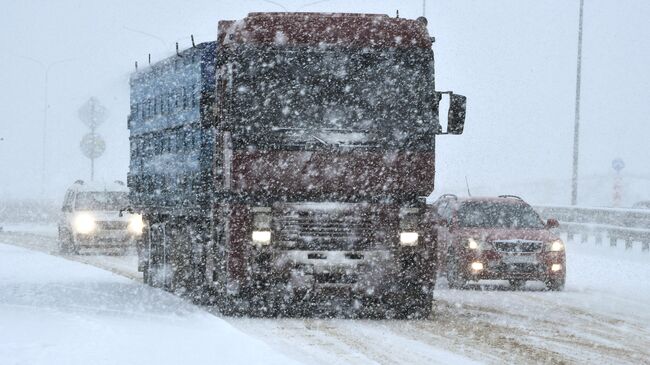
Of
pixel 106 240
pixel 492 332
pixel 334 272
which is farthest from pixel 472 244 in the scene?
pixel 106 240

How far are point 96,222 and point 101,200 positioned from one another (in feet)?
3.18

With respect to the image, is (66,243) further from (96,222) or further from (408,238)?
(408,238)

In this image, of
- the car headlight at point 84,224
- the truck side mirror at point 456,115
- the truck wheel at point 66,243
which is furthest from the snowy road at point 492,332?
the truck wheel at point 66,243

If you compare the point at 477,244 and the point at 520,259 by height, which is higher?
the point at 477,244

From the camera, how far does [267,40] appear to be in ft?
46.7

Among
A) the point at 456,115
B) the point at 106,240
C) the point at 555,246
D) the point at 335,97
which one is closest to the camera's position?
the point at 335,97

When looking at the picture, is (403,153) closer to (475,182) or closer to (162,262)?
(162,262)

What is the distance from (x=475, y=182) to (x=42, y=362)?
246 ft

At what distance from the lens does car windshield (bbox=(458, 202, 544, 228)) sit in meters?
20.4

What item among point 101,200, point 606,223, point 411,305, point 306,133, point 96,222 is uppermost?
point 306,133

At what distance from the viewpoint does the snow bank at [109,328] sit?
10195 millimetres

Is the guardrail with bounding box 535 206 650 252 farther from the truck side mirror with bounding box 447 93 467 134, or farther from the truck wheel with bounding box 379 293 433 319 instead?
the truck side mirror with bounding box 447 93 467 134

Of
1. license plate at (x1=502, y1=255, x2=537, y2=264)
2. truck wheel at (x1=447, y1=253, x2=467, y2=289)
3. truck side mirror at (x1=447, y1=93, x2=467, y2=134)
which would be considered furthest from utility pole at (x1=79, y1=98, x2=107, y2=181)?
truck side mirror at (x1=447, y1=93, x2=467, y2=134)

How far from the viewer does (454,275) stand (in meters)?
19.8
